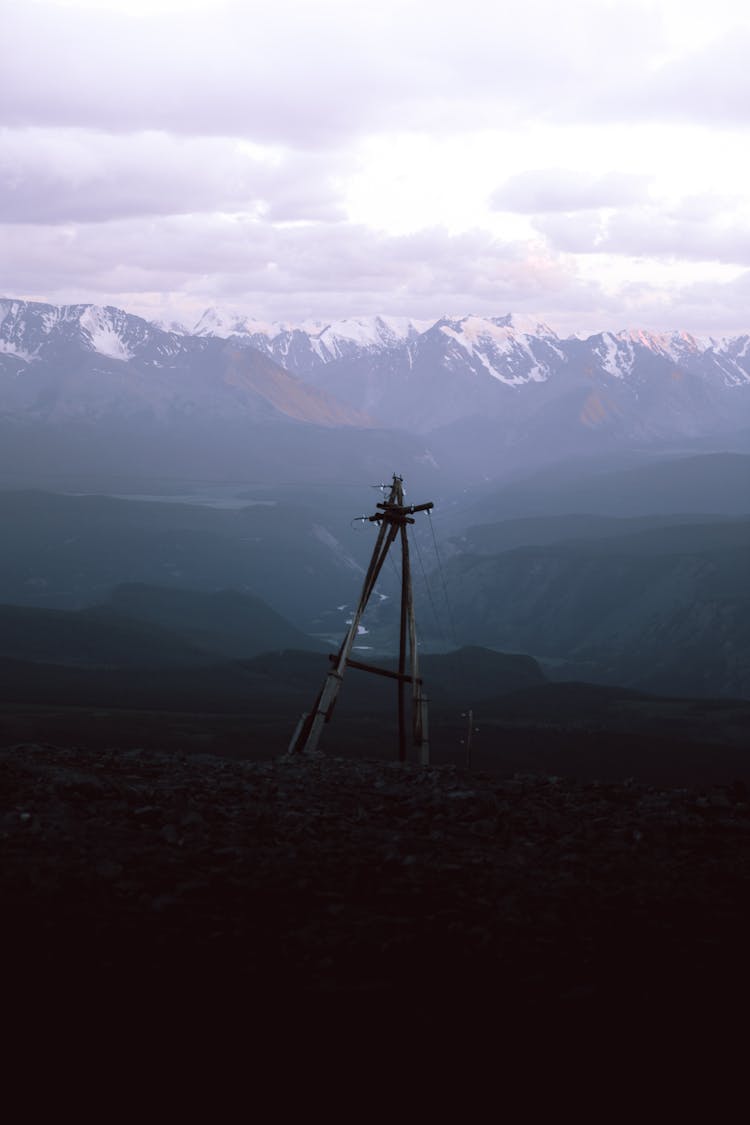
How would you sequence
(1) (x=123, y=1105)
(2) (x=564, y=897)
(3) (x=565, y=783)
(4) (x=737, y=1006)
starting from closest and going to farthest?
(1) (x=123, y=1105) < (4) (x=737, y=1006) < (2) (x=564, y=897) < (3) (x=565, y=783)

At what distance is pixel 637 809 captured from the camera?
19156mm

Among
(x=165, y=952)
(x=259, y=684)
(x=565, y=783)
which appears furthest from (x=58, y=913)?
(x=259, y=684)

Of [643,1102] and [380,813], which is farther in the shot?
[380,813]

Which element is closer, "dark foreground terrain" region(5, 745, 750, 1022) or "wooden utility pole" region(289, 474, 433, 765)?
"dark foreground terrain" region(5, 745, 750, 1022)

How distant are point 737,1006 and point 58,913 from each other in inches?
283

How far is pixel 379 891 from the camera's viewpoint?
14.0 meters

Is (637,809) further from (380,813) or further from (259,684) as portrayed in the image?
(259,684)

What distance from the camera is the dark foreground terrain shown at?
36.8ft

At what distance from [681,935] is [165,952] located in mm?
5655

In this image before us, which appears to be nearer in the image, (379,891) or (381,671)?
(379,891)

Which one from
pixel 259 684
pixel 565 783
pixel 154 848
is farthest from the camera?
pixel 259 684

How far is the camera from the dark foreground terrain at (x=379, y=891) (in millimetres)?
11203

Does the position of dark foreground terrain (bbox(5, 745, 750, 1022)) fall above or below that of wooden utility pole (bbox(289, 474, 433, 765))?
below

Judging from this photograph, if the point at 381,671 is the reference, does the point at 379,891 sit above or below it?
below
